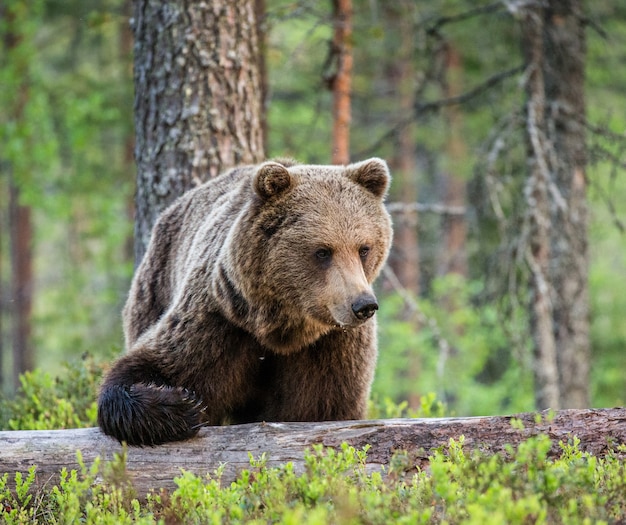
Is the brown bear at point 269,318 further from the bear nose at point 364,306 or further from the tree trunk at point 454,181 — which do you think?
the tree trunk at point 454,181

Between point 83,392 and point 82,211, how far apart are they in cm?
1830

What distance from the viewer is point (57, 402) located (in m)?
6.92

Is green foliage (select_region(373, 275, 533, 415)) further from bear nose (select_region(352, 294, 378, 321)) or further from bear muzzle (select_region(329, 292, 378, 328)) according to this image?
bear nose (select_region(352, 294, 378, 321))

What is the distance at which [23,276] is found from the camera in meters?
19.7

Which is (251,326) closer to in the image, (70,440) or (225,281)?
(225,281)

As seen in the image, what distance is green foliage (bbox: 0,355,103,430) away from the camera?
21.3 feet

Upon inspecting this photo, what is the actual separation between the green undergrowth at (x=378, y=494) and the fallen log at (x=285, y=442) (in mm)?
106

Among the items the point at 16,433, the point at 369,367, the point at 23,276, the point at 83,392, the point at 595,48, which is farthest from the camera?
the point at 23,276

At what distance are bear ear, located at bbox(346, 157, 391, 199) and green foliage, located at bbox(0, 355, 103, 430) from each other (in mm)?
3001

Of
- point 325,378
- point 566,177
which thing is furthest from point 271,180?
point 566,177

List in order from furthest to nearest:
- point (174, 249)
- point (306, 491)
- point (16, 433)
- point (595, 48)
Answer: point (595, 48)
point (174, 249)
point (16, 433)
point (306, 491)

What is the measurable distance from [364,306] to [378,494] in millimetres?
1137

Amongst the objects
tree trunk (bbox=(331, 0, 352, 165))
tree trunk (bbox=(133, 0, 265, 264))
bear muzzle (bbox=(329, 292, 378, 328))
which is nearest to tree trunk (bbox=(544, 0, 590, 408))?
tree trunk (bbox=(331, 0, 352, 165))

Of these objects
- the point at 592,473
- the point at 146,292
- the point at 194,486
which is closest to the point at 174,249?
the point at 146,292
